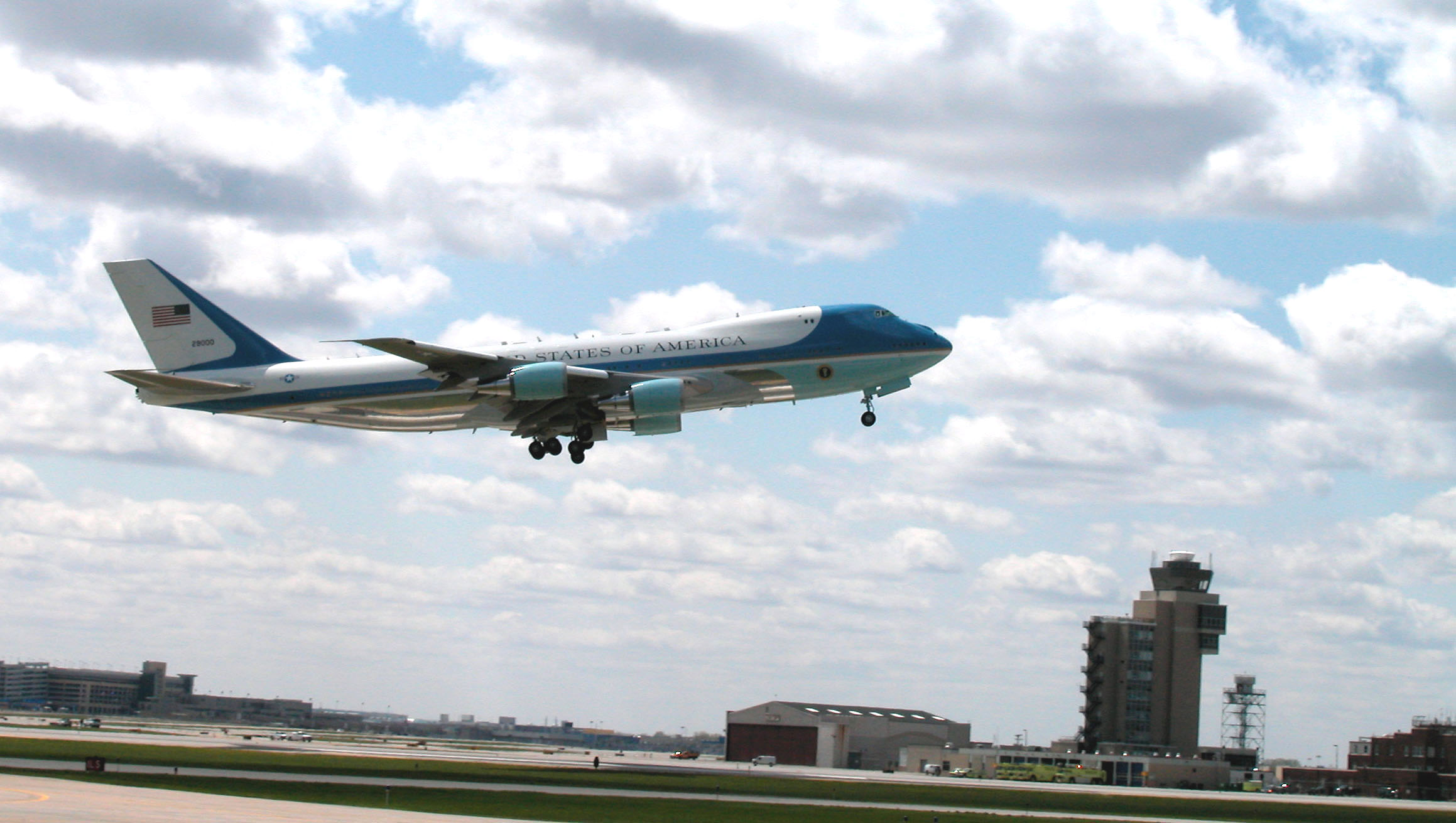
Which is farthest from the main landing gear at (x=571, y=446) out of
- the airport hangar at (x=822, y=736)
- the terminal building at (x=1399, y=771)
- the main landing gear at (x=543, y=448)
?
the terminal building at (x=1399, y=771)

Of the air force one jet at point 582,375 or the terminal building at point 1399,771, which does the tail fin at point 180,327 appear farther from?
the terminal building at point 1399,771

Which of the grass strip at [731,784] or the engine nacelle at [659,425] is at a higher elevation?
the engine nacelle at [659,425]

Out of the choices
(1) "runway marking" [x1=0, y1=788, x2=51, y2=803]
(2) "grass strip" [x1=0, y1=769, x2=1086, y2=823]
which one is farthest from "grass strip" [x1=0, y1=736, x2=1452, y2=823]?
(1) "runway marking" [x1=0, y1=788, x2=51, y2=803]

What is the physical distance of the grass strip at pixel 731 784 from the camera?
8094cm

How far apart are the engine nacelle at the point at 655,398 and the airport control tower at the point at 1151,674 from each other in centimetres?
13850

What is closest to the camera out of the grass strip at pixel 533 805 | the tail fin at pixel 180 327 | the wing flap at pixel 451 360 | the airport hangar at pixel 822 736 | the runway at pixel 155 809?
→ the runway at pixel 155 809

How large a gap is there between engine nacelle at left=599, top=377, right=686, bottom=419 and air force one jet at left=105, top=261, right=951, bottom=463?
64mm

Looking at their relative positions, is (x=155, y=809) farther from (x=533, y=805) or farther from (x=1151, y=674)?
(x=1151, y=674)

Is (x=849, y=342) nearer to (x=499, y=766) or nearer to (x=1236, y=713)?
(x=499, y=766)

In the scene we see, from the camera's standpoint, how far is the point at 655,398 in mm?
67750

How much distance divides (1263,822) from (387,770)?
48899 mm

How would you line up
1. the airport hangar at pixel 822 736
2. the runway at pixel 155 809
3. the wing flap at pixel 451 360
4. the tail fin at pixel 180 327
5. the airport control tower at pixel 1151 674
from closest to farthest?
the runway at pixel 155 809
the wing flap at pixel 451 360
the tail fin at pixel 180 327
the airport hangar at pixel 822 736
the airport control tower at pixel 1151 674

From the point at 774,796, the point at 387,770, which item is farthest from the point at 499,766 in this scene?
the point at 774,796

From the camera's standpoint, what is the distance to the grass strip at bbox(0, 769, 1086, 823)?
5650 centimetres
